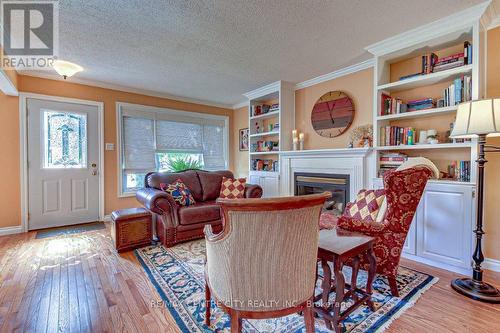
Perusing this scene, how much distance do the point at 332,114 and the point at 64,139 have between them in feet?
14.2

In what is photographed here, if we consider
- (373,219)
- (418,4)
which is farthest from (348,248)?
(418,4)

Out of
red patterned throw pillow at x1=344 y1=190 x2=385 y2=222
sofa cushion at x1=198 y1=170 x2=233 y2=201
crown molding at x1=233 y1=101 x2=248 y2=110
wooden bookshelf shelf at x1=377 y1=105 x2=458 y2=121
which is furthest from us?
crown molding at x1=233 y1=101 x2=248 y2=110

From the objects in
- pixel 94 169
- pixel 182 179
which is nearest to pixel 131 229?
pixel 182 179

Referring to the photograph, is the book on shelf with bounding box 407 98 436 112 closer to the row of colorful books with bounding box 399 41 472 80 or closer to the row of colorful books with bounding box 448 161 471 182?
the row of colorful books with bounding box 399 41 472 80

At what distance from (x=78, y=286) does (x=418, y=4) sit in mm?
3799

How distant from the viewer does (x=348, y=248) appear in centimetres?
144

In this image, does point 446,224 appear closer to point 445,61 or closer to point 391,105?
point 391,105

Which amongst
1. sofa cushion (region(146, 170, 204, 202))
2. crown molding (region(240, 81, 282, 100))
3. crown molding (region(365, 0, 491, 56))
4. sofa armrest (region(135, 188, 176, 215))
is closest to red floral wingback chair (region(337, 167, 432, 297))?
crown molding (region(365, 0, 491, 56))

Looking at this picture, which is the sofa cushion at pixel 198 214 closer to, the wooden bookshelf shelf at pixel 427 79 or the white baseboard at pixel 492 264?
the wooden bookshelf shelf at pixel 427 79

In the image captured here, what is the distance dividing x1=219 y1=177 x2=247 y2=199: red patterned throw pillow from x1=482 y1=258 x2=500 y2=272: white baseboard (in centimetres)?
284

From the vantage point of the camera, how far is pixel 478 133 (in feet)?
5.88

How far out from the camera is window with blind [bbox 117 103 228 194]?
441 cm

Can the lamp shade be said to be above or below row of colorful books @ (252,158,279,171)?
above

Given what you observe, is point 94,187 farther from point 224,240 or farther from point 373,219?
point 373,219
